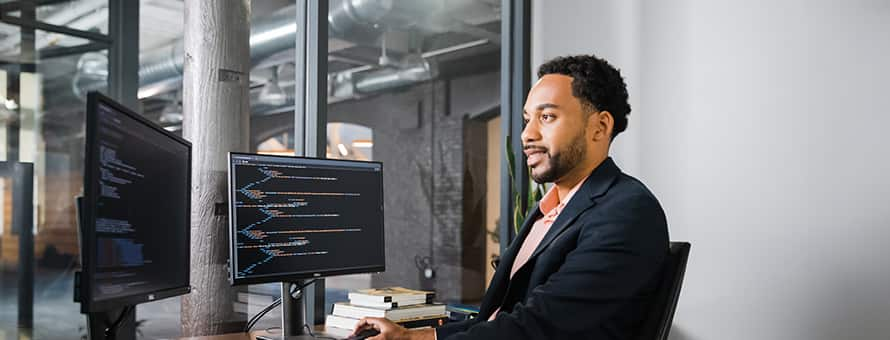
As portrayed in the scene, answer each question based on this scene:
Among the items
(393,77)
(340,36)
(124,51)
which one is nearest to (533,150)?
(340,36)

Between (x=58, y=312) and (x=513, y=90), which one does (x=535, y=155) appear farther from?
(x=58, y=312)

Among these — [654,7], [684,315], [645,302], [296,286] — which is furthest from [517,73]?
[645,302]

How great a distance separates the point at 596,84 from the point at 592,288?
1.86ft

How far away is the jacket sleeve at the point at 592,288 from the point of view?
1795 mm

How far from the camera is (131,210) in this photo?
5.21 feet

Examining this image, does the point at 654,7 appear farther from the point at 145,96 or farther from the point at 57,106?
the point at 57,106

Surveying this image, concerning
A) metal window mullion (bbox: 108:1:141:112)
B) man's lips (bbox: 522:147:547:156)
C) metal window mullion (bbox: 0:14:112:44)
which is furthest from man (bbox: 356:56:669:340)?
metal window mullion (bbox: 0:14:112:44)

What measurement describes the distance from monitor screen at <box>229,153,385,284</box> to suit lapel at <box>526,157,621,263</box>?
2.27 ft

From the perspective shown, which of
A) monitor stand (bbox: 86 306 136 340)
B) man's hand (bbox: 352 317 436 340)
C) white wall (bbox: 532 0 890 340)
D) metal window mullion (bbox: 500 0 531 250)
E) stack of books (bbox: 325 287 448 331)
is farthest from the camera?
metal window mullion (bbox: 500 0 531 250)

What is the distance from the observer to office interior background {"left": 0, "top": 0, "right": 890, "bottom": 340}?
276cm

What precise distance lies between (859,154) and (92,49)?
11.4 feet

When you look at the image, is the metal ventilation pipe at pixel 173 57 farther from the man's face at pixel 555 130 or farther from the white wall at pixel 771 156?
the white wall at pixel 771 156

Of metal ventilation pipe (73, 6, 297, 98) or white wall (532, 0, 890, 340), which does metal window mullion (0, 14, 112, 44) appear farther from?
white wall (532, 0, 890, 340)

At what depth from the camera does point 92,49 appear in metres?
4.09
